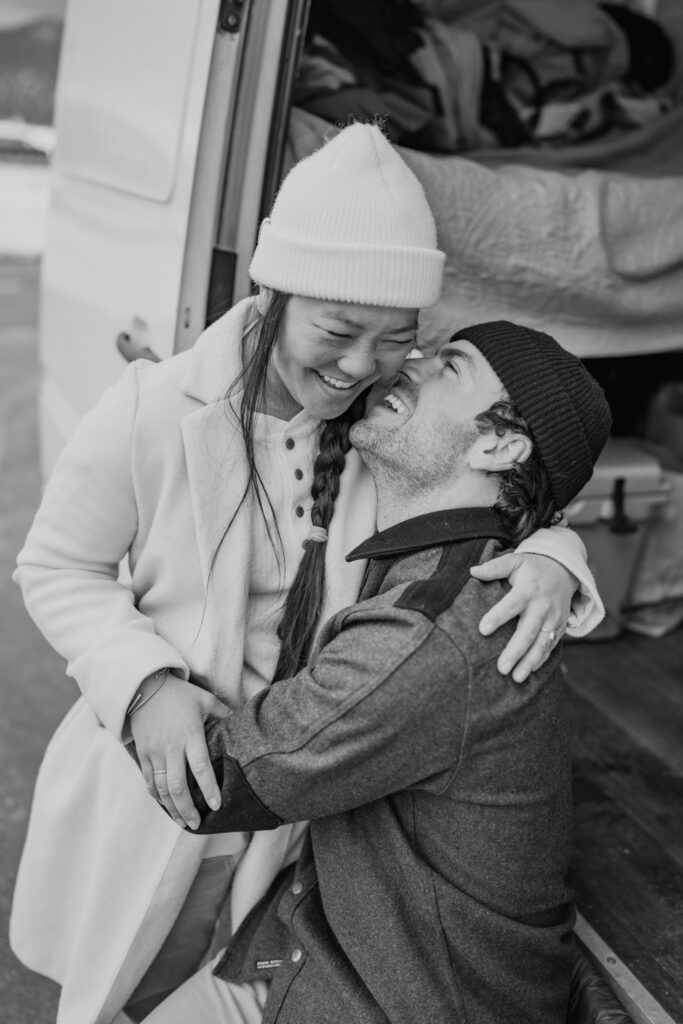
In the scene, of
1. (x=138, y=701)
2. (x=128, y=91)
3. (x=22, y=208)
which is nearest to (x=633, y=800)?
(x=138, y=701)

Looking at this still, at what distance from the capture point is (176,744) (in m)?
1.28

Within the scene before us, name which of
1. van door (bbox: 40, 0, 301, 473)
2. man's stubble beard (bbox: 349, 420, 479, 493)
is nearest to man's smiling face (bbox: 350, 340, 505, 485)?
man's stubble beard (bbox: 349, 420, 479, 493)

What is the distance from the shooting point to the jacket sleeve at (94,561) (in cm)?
134

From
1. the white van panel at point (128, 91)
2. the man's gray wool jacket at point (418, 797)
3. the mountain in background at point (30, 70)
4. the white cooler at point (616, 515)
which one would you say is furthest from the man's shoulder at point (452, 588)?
the mountain in background at point (30, 70)

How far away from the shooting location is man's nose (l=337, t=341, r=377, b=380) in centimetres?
128

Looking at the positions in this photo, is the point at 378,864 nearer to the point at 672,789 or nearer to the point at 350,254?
the point at 350,254

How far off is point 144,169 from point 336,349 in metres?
1.09

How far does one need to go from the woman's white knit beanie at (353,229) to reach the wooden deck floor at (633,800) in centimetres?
125

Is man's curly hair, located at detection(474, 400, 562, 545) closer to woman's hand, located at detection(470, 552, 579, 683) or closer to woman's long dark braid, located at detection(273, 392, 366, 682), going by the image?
woman's hand, located at detection(470, 552, 579, 683)

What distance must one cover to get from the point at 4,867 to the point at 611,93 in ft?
10.1

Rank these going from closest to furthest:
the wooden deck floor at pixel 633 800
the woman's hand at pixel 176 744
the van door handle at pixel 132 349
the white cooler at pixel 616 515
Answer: the woman's hand at pixel 176 744 < the wooden deck floor at pixel 633 800 < the van door handle at pixel 132 349 < the white cooler at pixel 616 515

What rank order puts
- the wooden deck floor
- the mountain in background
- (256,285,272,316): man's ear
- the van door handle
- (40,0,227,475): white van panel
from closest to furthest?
(256,285,272,316): man's ear
the wooden deck floor
(40,0,227,475): white van panel
the van door handle
the mountain in background

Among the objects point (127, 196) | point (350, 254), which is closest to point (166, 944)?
point (350, 254)

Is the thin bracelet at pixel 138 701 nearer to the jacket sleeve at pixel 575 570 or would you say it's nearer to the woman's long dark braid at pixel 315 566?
the woman's long dark braid at pixel 315 566
